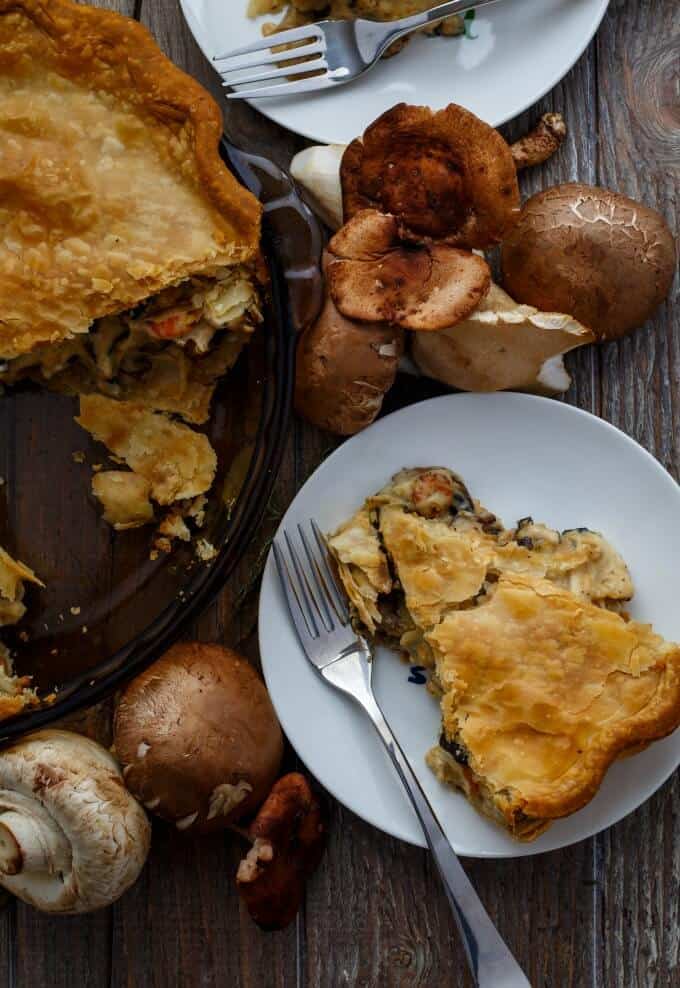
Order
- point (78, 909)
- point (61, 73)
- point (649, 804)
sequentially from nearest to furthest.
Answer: point (61, 73), point (78, 909), point (649, 804)

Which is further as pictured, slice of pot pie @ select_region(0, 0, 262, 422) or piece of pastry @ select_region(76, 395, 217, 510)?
piece of pastry @ select_region(76, 395, 217, 510)

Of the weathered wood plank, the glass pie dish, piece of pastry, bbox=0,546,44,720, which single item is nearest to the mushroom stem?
the weathered wood plank

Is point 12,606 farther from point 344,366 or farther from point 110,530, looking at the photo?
point 344,366

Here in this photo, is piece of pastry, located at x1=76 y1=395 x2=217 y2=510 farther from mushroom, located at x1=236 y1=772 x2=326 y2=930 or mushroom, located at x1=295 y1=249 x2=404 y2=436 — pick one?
mushroom, located at x1=236 y1=772 x2=326 y2=930

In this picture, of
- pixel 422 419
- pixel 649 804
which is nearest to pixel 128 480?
pixel 422 419

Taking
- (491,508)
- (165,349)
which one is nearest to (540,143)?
(491,508)

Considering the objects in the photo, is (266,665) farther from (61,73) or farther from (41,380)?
(61,73)
